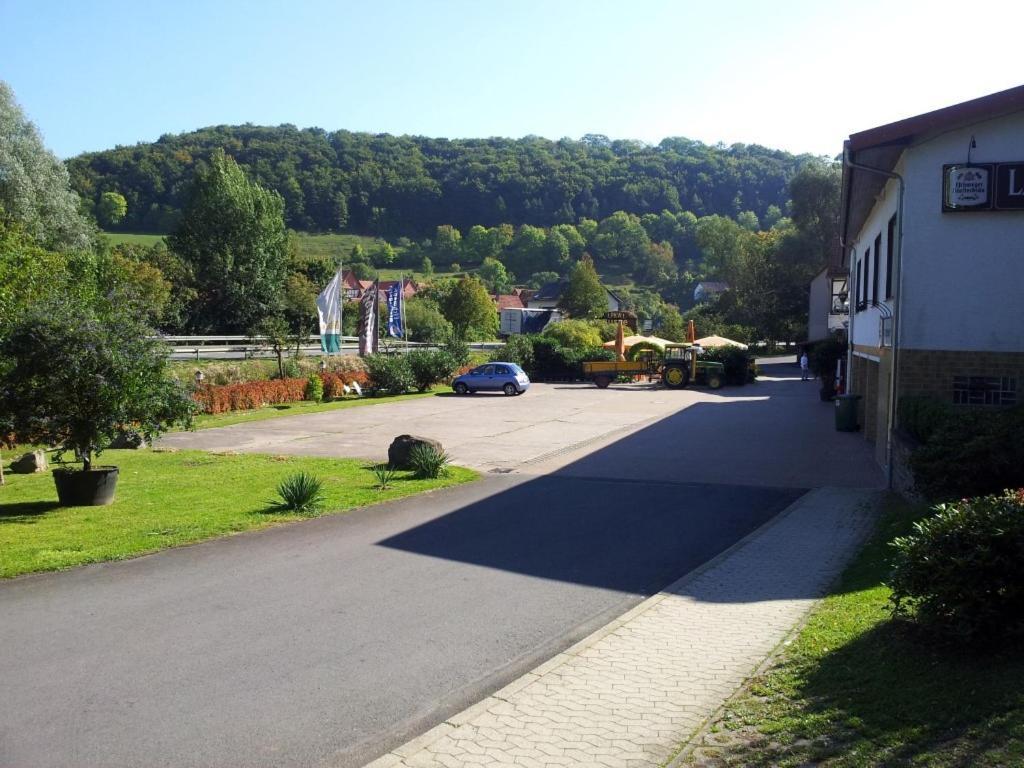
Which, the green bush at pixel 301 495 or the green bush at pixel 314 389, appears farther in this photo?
the green bush at pixel 314 389

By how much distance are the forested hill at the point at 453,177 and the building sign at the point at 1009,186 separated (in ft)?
349

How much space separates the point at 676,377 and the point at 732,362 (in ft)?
11.6

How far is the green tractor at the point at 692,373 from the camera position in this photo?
4209cm

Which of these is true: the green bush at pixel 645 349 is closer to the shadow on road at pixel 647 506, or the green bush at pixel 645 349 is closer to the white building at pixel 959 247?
the shadow on road at pixel 647 506

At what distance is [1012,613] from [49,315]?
12336mm

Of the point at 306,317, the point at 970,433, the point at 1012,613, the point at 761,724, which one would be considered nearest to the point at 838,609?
the point at 1012,613

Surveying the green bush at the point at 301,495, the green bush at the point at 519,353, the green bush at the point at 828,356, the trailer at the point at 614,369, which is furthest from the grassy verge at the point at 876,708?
the green bush at the point at 519,353

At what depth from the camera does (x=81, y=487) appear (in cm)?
1348

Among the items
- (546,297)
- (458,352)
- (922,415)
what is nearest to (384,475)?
(922,415)

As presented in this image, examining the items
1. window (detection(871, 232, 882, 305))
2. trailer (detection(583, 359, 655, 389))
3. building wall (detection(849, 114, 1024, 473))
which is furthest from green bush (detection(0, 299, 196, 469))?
trailer (detection(583, 359, 655, 389))

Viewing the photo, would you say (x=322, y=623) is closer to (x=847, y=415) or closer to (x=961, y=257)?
(x=961, y=257)

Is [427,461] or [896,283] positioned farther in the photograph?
[427,461]

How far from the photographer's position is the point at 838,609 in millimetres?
7449

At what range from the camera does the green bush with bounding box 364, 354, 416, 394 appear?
1510 inches
